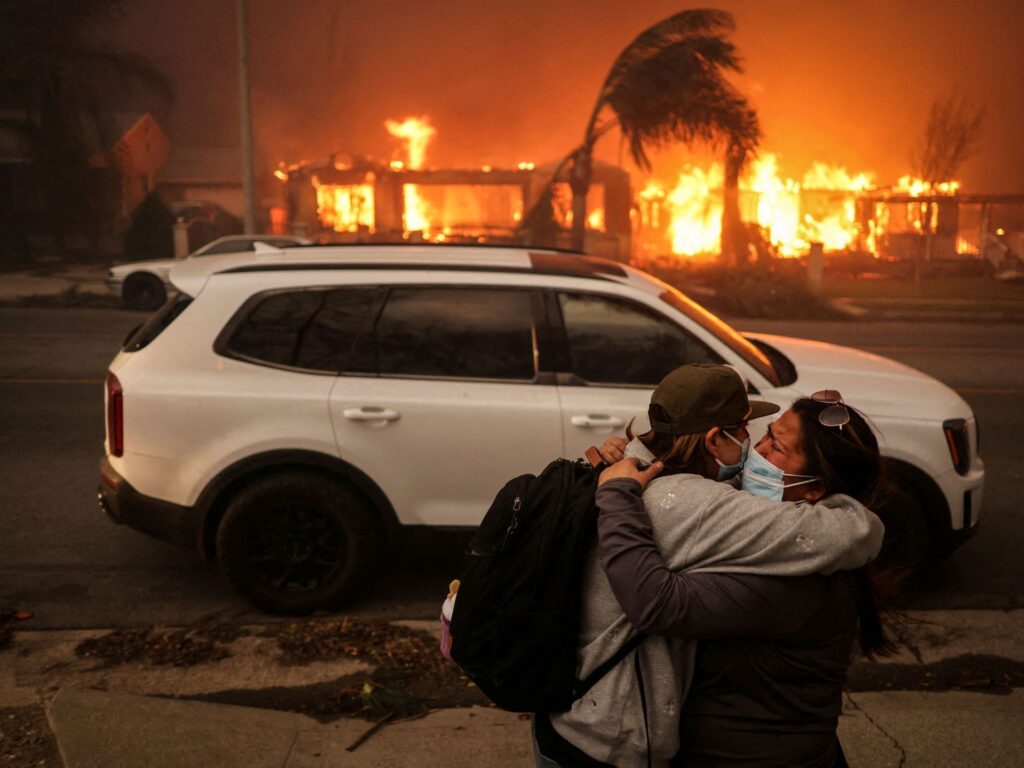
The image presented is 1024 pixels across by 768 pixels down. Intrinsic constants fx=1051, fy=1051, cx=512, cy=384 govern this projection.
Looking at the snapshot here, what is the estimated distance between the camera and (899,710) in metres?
4.16

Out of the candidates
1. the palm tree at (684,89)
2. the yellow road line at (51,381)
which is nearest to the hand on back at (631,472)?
the yellow road line at (51,381)

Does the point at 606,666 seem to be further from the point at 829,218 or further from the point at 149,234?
the point at 829,218

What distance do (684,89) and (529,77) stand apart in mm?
67528

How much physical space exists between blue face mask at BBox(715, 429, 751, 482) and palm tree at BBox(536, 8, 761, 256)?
2004cm

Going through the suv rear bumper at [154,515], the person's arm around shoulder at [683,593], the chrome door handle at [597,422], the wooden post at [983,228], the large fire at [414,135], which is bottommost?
the suv rear bumper at [154,515]

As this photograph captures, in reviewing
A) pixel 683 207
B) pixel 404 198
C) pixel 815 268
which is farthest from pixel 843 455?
pixel 683 207

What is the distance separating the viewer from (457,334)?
5.22 metres

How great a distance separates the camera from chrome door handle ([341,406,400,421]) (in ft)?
16.4

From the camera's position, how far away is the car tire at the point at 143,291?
62.1 ft

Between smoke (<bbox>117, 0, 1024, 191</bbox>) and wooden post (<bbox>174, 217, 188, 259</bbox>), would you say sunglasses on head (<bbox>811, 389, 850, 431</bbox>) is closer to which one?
wooden post (<bbox>174, 217, 188, 259</bbox>)

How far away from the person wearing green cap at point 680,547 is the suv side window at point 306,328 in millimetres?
3130

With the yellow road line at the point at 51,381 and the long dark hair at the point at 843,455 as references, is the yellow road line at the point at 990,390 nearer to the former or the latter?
the yellow road line at the point at 51,381

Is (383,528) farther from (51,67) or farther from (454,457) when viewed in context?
(51,67)

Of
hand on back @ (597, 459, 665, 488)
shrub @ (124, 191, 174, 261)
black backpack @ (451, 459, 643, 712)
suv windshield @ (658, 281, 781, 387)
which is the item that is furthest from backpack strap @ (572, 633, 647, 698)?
shrub @ (124, 191, 174, 261)
